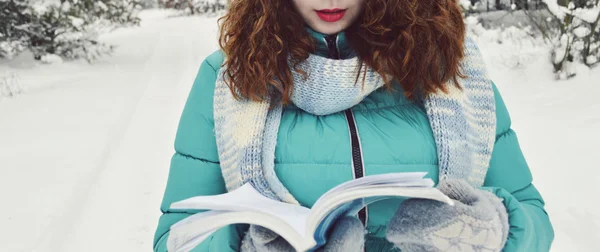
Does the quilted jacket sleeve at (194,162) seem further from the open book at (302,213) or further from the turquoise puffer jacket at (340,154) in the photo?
the open book at (302,213)

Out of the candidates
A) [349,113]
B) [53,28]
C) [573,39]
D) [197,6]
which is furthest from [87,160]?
[197,6]

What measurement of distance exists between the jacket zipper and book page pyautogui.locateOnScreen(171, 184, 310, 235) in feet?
0.96

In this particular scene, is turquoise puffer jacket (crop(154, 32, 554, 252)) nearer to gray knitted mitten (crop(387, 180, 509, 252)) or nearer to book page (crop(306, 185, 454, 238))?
gray knitted mitten (crop(387, 180, 509, 252))

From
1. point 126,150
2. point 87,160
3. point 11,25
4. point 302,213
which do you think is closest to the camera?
point 302,213

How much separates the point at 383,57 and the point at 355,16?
5.1 inches

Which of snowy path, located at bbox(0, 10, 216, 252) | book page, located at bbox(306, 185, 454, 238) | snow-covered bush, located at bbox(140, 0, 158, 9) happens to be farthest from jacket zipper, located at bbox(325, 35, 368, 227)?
snow-covered bush, located at bbox(140, 0, 158, 9)

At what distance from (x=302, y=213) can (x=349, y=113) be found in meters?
0.44

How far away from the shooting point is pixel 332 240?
952 mm

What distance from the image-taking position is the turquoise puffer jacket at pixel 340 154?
130 cm

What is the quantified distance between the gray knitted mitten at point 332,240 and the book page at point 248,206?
4cm

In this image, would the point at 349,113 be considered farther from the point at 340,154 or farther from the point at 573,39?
the point at 573,39

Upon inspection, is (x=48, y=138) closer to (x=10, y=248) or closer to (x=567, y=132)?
(x=10, y=248)

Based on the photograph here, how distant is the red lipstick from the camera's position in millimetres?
1295

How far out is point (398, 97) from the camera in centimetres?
138
